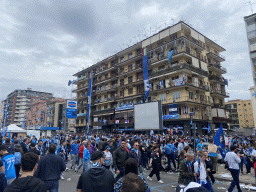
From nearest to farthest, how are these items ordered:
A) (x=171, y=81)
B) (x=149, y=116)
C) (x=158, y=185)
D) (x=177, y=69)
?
(x=158, y=185)
(x=149, y=116)
(x=177, y=69)
(x=171, y=81)

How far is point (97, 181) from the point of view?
3139mm

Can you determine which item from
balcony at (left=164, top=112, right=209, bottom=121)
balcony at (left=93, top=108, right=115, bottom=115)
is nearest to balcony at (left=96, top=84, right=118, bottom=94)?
balcony at (left=93, top=108, right=115, bottom=115)

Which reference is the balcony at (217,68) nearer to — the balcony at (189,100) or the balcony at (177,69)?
the balcony at (177,69)

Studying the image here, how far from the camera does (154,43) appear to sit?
37125 mm

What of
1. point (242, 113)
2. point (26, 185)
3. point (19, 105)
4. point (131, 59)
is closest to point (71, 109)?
point (131, 59)

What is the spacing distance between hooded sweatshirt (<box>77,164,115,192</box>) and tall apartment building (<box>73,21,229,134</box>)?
28.3 meters

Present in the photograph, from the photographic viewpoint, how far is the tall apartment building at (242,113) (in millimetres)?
77062

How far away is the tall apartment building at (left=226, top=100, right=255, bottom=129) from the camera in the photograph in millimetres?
77062

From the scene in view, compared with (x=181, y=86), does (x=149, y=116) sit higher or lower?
lower

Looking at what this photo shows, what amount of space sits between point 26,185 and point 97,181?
1.10m

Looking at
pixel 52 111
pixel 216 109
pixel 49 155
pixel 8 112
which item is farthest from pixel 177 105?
pixel 8 112

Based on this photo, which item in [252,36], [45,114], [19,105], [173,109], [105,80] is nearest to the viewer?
[173,109]

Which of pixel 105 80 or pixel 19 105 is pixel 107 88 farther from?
pixel 19 105

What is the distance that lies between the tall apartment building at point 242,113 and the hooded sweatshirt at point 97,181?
85761 mm
